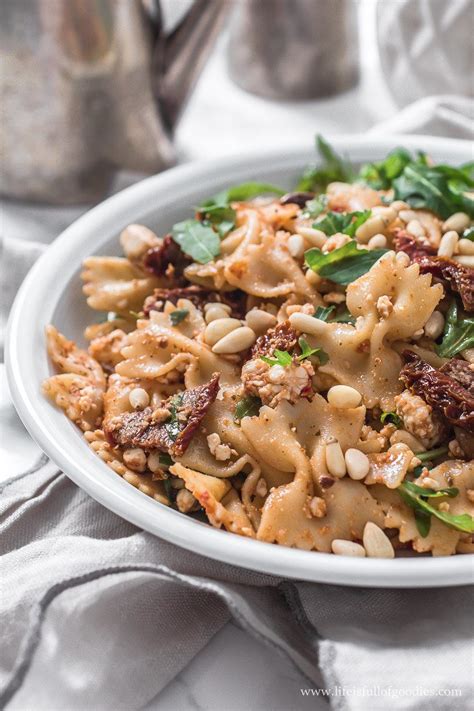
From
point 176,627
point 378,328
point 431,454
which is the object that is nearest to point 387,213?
point 378,328

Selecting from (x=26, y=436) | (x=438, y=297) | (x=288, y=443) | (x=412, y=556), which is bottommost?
(x=26, y=436)

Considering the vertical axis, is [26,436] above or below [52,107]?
below

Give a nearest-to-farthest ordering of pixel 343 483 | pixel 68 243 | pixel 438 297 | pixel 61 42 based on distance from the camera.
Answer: pixel 343 483, pixel 438 297, pixel 68 243, pixel 61 42

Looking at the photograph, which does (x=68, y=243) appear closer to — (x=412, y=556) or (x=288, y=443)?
(x=288, y=443)

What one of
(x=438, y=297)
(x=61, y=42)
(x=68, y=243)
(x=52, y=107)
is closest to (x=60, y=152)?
(x=52, y=107)

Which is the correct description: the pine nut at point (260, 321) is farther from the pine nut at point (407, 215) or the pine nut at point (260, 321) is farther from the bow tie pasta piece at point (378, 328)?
the pine nut at point (407, 215)

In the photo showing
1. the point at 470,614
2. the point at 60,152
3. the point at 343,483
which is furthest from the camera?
the point at 60,152
